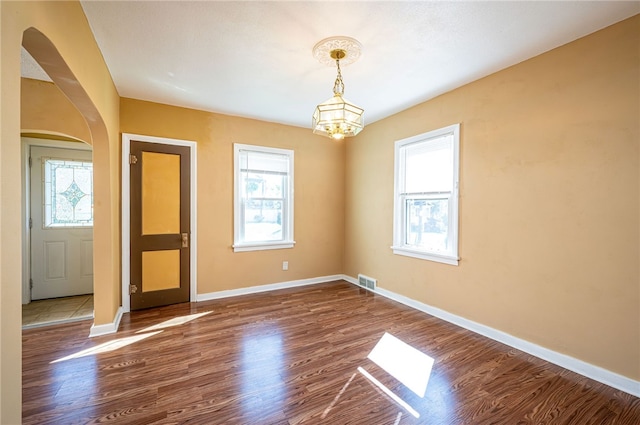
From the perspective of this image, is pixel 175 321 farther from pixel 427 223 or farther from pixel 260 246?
pixel 427 223

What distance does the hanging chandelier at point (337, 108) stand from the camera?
2133 millimetres

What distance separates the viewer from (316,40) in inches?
92.7

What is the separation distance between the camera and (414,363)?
2.47 metres

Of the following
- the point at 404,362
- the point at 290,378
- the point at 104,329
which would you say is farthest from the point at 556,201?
the point at 104,329

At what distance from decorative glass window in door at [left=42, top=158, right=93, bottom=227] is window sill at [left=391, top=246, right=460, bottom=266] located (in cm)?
463

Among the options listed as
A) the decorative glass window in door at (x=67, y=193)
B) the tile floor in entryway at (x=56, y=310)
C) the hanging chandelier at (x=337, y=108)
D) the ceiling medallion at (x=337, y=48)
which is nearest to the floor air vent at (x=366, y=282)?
the hanging chandelier at (x=337, y=108)

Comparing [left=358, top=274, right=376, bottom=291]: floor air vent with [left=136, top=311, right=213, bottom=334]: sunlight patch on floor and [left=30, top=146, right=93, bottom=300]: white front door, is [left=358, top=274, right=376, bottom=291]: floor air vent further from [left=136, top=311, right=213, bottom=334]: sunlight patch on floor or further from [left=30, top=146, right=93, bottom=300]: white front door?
[left=30, top=146, right=93, bottom=300]: white front door

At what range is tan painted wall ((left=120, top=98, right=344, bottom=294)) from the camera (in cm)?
388

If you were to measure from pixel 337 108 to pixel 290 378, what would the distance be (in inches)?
83.5

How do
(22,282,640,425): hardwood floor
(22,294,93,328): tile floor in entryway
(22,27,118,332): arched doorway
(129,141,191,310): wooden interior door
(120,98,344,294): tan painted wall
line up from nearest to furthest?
(22,282,640,425): hardwood floor
(22,27,118,332): arched doorway
(22,294,93,328): tile floor in entryway
(129,141,191,310): wooden interior door
(120,98,344,294): tan painted wall

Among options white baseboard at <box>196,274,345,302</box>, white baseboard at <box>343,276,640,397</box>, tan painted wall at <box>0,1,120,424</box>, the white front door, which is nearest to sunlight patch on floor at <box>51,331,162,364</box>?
tan painted wall at <box>0,1,120,424</box>

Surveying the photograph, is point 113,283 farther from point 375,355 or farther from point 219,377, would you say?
point 375,355

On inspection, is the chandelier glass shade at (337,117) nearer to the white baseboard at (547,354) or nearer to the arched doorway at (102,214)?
the arched doorway at (102,214)

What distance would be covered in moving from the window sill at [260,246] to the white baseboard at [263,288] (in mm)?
596
